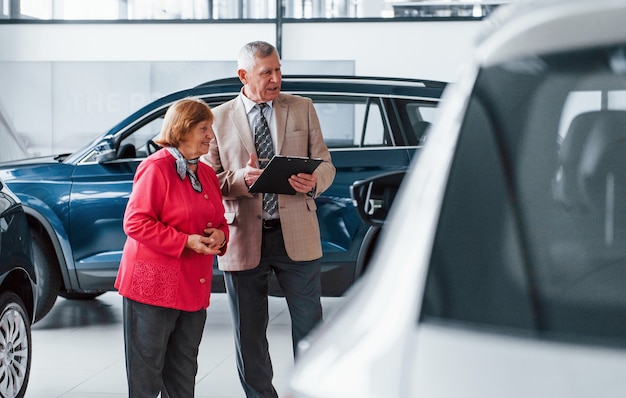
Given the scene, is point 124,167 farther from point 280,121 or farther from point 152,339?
point 152,339

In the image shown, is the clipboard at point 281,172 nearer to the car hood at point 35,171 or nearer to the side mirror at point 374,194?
the side mirror at point 374,194

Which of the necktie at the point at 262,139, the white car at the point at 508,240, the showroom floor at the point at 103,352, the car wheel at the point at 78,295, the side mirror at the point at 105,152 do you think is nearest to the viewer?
the white car at the point at 508,240

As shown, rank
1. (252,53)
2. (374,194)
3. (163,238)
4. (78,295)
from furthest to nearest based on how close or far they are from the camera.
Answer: (78,295)
(252,53)
(163,238)
(374,194)

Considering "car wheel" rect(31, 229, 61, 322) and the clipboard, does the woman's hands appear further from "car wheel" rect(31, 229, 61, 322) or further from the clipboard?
"car wheel" rect(31, 229, 61, 322)

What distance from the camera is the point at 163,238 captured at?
3541 millimetres

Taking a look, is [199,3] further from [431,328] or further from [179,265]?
[431,328]

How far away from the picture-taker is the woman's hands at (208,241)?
11.8 feet

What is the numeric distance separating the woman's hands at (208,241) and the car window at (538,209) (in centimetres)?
238

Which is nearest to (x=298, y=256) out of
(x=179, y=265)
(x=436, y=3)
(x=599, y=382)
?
(x=179, y=265)

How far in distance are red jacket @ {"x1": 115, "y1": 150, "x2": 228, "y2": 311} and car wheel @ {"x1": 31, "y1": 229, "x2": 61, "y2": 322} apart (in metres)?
3.08

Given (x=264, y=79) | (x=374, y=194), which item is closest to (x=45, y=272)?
(x=264, y=79)

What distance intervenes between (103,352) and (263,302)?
2.03m

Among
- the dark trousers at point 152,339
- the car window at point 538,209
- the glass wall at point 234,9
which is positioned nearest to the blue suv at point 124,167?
the dark trousers at point 152,339

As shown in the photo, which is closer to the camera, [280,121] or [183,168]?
[183,168]
